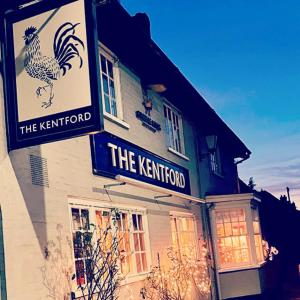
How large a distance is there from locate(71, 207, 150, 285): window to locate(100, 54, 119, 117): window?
5.99 ft

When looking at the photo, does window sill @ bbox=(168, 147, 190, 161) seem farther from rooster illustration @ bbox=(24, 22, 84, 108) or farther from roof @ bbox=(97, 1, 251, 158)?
rooster illustration @ bbox=(24, 22, 84, 108)

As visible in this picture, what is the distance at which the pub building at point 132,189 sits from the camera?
5.51m

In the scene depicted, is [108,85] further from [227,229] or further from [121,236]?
[227,229]

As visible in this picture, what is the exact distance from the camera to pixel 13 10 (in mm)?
5371

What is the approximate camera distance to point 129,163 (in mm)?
8586

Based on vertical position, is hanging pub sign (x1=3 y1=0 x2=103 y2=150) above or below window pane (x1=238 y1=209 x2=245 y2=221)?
above

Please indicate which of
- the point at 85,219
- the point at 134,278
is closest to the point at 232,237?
the point at 134,278

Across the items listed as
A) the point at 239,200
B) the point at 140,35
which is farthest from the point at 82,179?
the point at 239,200

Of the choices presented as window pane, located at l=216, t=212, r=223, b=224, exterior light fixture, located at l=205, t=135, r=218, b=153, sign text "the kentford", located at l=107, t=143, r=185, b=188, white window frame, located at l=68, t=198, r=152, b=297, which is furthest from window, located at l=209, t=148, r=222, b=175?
white window frame, located at l=68, t=198, r=152, b=297

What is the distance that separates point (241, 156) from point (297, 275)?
5686mm

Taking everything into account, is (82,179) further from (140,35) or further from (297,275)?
(297,275)

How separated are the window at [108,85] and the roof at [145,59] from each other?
0.97 feet

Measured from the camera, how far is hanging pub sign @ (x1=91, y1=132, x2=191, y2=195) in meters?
7.63

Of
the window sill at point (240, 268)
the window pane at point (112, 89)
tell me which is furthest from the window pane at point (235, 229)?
the window pane at point (112, 89)
